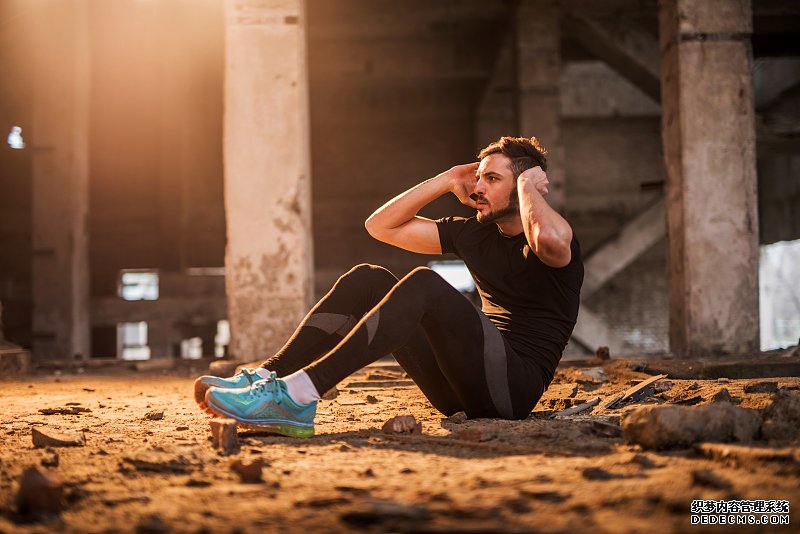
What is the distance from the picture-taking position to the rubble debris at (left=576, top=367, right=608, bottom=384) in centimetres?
458

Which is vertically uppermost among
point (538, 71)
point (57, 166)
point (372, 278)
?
point (538, 71)

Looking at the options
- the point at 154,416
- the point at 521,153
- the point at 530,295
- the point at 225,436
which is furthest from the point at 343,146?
the point at 225,436

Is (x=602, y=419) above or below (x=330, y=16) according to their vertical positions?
below

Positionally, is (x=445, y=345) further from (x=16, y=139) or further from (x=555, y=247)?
(x=16, y=139)

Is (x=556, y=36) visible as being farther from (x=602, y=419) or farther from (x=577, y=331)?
(x=602, y=419)

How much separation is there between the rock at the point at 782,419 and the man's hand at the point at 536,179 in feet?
4.26

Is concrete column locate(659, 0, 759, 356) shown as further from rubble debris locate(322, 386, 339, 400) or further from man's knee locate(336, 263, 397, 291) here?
man's knee locate(336, 263, 397, 291)

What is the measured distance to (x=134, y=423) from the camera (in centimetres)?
340

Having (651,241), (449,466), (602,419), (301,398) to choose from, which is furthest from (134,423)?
(651,241)

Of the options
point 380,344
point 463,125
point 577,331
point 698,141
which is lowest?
point 577,331

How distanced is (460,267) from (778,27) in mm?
8363

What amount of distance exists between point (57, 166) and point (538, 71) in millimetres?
6350

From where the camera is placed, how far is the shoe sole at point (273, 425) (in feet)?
9.09

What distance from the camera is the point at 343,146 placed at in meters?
14.7
